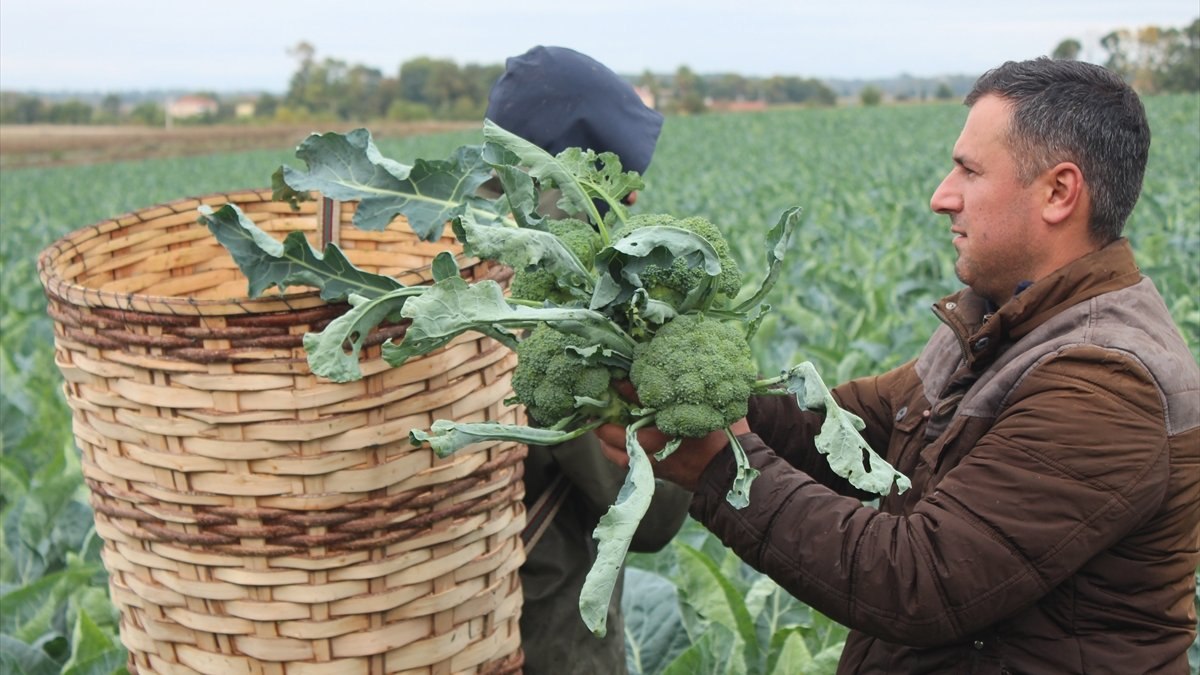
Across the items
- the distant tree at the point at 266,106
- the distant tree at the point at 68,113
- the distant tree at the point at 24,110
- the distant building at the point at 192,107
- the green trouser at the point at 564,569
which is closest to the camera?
the green trouser at the point at 564,569

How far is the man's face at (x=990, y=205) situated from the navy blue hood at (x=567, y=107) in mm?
770

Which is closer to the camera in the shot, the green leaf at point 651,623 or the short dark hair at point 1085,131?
the short dark hair at point 1085,131

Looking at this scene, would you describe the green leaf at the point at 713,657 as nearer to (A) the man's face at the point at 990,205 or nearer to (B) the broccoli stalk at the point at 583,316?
(B) the broccoli stalk at the point at 583,316

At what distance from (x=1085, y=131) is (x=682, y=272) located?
0.69 metres

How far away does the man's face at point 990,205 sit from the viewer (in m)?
1.78

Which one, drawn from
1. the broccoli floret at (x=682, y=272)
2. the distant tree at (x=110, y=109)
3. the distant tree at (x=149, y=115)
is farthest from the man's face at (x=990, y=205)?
the distant tree at (x=110, y=109)

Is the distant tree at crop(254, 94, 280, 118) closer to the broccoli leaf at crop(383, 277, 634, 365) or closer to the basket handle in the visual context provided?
the basket handle

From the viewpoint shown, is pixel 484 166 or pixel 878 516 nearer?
pixel 878 516

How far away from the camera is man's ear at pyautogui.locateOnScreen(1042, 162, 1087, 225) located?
1751mm

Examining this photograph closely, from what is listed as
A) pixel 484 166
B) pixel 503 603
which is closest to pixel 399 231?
pixel 484 166

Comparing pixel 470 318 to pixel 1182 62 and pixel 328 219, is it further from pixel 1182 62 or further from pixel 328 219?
pixel 1182 62

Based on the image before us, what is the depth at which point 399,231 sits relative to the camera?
2.36 meters

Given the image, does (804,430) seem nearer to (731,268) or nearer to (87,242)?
(731,268)

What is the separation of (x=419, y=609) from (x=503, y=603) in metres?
0.22
